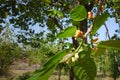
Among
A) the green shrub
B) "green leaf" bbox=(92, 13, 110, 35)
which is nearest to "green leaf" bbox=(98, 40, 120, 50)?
"green leaf" bbox=(92, 13, 110, 35)

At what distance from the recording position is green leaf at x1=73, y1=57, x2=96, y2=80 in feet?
1.89

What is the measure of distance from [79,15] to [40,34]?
35.5ft

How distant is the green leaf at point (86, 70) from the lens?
577 millimetres

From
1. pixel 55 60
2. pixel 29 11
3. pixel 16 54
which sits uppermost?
pixel 29 11

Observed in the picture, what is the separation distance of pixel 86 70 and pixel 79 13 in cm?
12

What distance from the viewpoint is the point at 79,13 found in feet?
1.94

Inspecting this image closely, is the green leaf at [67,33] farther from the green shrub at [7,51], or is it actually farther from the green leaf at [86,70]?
the green shrub at [7,51]

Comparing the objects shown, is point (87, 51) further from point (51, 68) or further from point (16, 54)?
point (16, 54)

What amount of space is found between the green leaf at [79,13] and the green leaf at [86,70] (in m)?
0.09

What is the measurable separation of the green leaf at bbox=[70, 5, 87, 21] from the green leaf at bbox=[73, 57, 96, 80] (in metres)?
0.09

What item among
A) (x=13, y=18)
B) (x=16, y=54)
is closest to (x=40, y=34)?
(x=13, y=18)

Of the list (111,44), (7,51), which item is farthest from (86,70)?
(7,51)

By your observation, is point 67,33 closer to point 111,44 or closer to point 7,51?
point 111,44

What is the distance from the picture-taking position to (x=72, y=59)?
1.99 ft
